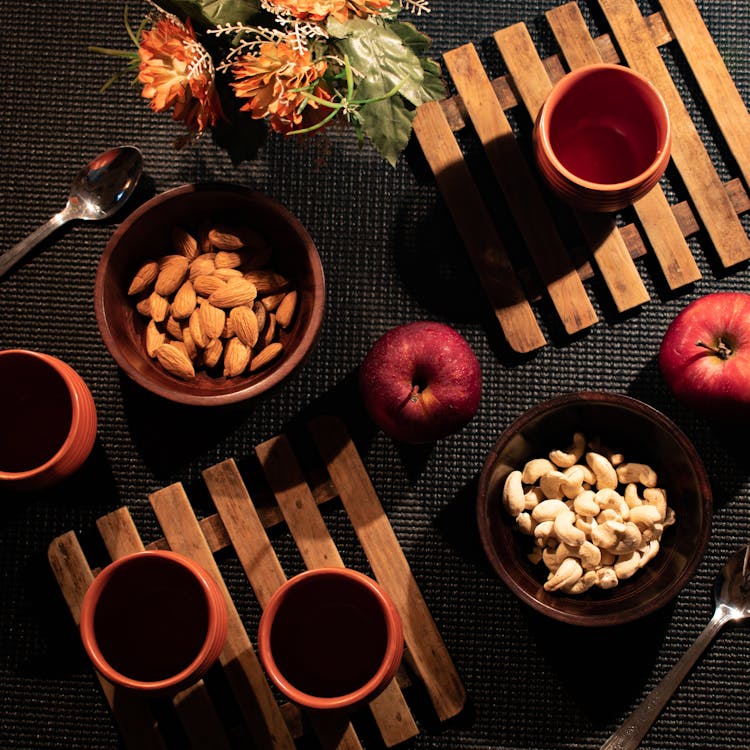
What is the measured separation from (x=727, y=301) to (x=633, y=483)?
7.7 inches

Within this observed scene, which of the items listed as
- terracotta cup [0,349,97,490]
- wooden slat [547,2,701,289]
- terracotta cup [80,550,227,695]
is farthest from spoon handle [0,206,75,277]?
wooden slat [547,2,701,289]

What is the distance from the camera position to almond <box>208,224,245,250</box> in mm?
794

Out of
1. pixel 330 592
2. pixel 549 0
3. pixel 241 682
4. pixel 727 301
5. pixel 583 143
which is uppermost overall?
pixel 549 0

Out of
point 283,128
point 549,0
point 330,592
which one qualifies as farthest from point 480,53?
point 330,592

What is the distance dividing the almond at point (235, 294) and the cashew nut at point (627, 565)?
43cm

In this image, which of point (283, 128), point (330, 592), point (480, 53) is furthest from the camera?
point (480, 53)

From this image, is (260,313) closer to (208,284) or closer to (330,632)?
(208,284)

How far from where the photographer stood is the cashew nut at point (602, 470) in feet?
2.62

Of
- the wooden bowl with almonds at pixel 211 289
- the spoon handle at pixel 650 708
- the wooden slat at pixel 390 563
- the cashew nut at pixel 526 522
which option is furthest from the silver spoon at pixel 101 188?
the spoon handle at pixel 650 708

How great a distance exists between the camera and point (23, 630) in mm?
854

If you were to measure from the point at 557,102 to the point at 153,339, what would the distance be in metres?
0.45

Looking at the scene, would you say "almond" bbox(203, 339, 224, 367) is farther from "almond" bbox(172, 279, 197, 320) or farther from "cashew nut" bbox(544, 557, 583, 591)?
"cashew nut" bbox(544, 557, 583, 591)

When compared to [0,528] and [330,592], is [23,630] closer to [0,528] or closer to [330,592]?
[0,528]

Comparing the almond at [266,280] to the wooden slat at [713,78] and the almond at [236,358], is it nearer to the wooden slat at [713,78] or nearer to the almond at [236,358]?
the almond at [236,358]
